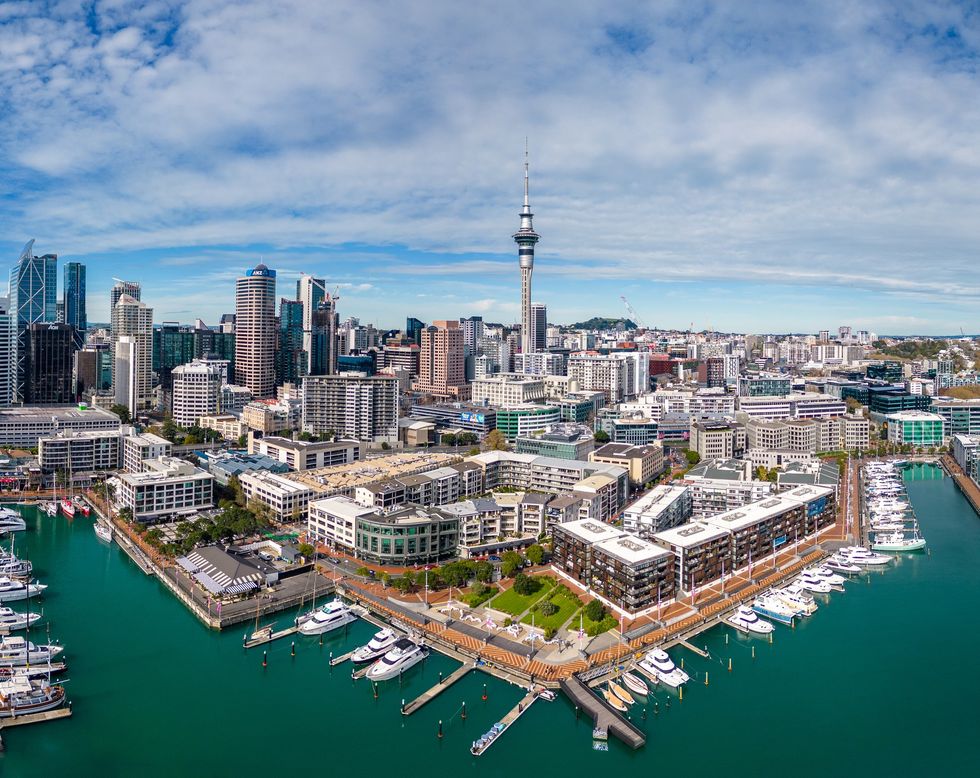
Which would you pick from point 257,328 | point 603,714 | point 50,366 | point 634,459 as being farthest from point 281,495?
point 50,366

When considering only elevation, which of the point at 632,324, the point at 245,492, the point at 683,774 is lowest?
the point at 683,774

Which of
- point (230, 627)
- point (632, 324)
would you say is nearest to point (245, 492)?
point (230, 627)

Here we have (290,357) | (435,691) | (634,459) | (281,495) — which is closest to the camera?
(435,691)

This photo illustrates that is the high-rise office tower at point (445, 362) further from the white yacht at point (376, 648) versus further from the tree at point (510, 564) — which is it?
the white yacht at point (376, 648)

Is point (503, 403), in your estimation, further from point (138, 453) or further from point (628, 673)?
point (628, 673)

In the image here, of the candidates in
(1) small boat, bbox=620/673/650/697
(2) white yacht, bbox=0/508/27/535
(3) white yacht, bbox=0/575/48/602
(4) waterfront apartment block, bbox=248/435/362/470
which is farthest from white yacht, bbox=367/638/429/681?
(4) waterfront apartment block, bbox=248/435/362/470

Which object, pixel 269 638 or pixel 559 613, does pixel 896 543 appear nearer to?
pixel 559 613

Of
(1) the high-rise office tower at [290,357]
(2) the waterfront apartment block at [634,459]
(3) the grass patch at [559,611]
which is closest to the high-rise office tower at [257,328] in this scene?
(1) the high-rise office tower at [290,357]
